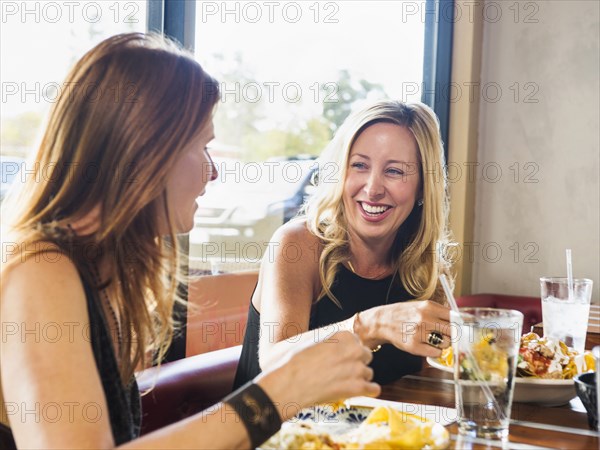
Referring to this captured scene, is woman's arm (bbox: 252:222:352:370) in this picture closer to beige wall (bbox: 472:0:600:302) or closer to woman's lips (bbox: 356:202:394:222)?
woman's lips (bbox: 356:202:394:222)

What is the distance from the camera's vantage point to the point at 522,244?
153 inches

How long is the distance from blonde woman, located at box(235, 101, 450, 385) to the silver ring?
446 mm

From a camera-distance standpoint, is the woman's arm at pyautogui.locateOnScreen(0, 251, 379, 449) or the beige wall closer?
the woman's arm at pyautogui.locateOnScreen(0, 251, 379, 449)

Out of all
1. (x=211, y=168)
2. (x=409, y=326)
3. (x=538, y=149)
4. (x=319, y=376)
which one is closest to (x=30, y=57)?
(x=211, y=168)

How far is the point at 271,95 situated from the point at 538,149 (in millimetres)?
1659

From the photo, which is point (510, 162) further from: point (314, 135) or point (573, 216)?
point (314, 135)

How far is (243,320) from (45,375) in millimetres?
1873

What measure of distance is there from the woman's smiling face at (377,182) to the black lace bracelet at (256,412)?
1184 millimetres

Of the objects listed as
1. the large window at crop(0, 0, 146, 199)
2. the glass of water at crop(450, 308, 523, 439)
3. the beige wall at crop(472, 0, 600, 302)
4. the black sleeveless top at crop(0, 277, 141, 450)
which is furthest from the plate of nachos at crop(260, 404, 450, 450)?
the beige wall at crop(472, 0, 600, 302)

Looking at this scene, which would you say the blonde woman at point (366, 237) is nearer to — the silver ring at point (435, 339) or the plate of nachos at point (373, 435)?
the silver ring at point (435, 339)

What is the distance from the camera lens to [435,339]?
4.84 ft

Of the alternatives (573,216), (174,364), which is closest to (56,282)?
(174,364)

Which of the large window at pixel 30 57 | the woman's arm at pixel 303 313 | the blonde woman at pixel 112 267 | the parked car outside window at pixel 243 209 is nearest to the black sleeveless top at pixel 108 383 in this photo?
the blonde woman at pixel 112 267

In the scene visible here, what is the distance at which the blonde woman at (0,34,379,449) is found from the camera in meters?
0.92
